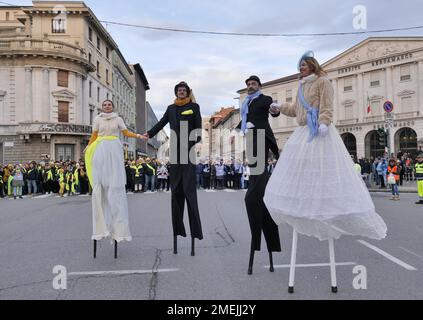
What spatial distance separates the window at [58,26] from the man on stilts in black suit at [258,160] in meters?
45.8

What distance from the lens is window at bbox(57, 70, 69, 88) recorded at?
41.5 metres

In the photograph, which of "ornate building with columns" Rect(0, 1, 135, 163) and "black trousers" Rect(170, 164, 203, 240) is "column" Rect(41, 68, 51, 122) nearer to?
"ornate building with columns" Rect(0, 1, 135, 163)

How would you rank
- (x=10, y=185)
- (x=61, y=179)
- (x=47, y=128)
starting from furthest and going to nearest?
(x=47, y=128) → (x=10, y=185) → (x=61, y=179)

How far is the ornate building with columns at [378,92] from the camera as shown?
50906mm

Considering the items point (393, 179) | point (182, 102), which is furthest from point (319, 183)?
point (393, 179)

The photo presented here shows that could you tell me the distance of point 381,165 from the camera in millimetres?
22984

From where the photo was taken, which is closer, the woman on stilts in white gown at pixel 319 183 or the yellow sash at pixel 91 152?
the woman on stilts in white gown at pixel 319 183

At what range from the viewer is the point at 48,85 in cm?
4066

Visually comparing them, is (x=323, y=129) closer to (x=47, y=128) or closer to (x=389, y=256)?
(x=389, y=256)

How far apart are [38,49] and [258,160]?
4051 cm

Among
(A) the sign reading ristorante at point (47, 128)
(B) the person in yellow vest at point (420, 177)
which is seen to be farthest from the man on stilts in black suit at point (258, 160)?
(A) the sign reading ristorante at point (47, 128)

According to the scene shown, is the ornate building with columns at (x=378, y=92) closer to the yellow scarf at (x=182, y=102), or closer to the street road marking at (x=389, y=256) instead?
the street road marking at (x=389, y=256)
